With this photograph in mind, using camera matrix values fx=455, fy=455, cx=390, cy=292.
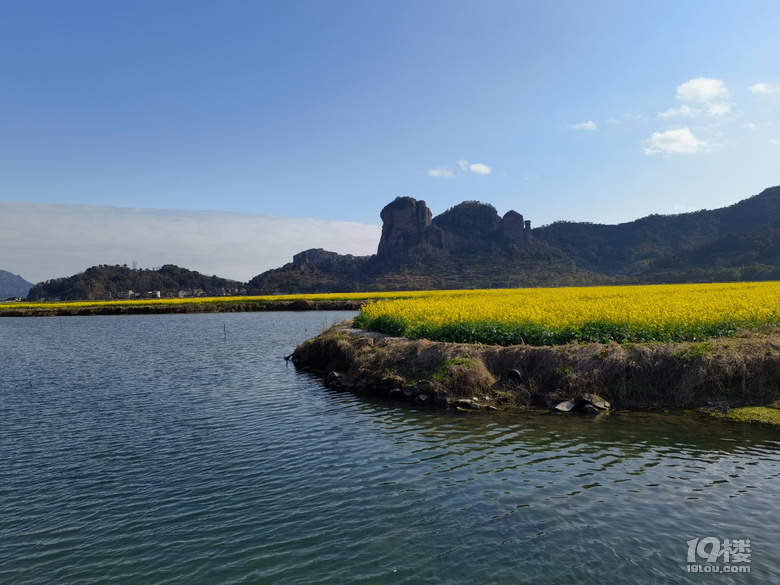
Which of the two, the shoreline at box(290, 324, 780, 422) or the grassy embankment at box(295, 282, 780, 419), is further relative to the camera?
the grassy embankment at box(295, 282, 780, 419)

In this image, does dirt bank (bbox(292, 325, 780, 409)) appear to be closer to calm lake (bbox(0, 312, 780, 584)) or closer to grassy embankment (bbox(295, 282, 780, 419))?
grassy embankment (bbox(295, 282, 780, 419))

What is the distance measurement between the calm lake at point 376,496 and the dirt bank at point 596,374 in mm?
1357

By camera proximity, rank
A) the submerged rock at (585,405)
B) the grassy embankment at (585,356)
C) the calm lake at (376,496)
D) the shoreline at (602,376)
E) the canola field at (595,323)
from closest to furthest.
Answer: the calm lake at (376,496) < the submerged rock at (585,405) < the shoreline at (602,376) < the grassy embankment at (585,356) < the canola field at (595,323)

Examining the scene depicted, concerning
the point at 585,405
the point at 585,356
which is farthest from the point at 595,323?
the point at 585,405

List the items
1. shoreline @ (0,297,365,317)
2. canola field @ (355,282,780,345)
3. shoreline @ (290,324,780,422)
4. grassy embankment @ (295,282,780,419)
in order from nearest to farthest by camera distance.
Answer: shoreline @ (290,324,780,422) → grassy embankment @ (295,282,780,419) → canola field @ (355,282,780,345) → shoreline @ (0,297,365,317)

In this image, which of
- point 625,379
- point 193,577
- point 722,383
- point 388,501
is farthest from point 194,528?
point 722,383

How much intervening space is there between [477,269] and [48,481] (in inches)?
7421

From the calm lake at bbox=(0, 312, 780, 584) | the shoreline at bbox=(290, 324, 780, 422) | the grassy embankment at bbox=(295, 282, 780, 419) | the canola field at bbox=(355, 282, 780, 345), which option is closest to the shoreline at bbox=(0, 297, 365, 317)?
the canola field at bbox=(355, 282, 780, 345)

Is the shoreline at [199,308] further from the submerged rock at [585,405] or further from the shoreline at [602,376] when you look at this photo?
the submerged rock at [585,405]

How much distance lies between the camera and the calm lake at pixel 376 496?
669cm

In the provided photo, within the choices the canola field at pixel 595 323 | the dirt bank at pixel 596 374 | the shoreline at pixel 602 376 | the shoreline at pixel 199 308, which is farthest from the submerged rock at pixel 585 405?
the shoreline at pixel 199 308

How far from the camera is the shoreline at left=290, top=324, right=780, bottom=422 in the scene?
15.2m

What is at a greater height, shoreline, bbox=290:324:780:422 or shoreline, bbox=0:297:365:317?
shoreline, bbox=0:297:365:317

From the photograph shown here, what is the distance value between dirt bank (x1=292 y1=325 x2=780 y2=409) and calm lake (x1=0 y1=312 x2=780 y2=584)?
136 centimetres
